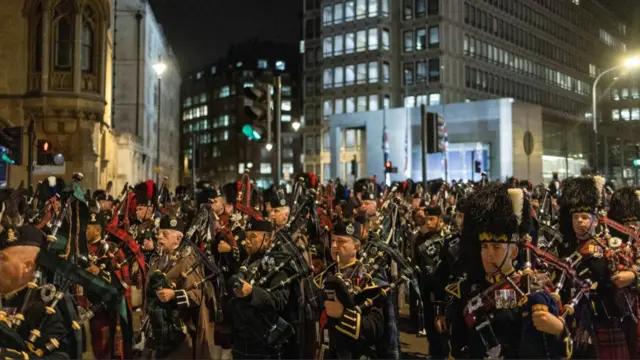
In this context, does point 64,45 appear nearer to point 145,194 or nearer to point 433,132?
point 433,132

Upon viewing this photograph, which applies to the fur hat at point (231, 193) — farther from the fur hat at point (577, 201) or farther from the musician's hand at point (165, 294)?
the fur hat at point (577, 201)

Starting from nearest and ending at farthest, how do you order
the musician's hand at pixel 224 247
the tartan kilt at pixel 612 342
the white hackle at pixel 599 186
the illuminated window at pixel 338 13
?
the tartan kilt at pixel 612 342 → the white hackle at pixel 599 186 → the musician's hand at pixel 224 247 → the illuminated window at pixel 338 13

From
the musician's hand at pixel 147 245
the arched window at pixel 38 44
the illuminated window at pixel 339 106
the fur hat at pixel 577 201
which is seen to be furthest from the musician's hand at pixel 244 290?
the illuminated window at pixel 339 106

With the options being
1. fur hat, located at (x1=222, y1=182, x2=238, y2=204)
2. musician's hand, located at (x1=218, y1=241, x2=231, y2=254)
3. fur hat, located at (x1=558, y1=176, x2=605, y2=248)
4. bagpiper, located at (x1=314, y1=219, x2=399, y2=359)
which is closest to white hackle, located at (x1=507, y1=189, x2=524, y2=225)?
bagpiper, located at (x1=314, y1=219, x2=399, y2=359)

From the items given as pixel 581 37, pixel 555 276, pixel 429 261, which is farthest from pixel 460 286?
pixel 581 37

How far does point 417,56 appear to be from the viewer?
6644cm

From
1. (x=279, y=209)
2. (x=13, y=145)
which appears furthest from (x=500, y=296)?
(x=13, y=145)

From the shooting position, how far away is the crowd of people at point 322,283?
13.8 feet

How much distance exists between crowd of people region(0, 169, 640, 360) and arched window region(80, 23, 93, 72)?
1776 centimetres

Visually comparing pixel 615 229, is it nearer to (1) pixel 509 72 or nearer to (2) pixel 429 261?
(2) pixel 429 261

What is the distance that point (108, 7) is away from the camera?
88.8 ft

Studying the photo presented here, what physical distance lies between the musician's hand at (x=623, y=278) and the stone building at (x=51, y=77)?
2277 centimetres

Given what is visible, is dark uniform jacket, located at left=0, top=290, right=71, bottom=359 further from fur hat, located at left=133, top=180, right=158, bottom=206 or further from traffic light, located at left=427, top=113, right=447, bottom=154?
traffic light, located at left=427, top=113, right=447, bottom=154

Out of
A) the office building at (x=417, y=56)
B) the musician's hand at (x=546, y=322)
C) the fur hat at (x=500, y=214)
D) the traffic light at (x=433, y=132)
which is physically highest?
the office building at (x=417, y=56)
